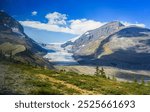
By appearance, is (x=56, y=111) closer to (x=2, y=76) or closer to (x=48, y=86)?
(x=48, y=86)

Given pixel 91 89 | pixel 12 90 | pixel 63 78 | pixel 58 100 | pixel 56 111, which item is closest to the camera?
pixel 56 111

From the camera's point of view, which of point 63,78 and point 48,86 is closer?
point 48,86

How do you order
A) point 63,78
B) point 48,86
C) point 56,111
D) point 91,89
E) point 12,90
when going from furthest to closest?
point 63,78 < point 91,89 < point 48,86 < point 12,90 < point 56,111

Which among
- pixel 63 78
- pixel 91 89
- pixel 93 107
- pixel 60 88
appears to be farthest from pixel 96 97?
pixel 63 78

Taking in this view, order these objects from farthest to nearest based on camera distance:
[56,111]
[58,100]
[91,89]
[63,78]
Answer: [63,78] → [91,89] → [58,100] → [56,111]

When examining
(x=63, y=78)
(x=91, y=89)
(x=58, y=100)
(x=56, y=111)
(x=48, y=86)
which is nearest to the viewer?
(x=56, y=111)

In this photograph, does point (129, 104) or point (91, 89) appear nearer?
point (129, 104)

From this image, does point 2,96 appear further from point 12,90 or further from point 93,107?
point 93,107

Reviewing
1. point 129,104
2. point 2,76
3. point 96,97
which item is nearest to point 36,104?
point 96,97

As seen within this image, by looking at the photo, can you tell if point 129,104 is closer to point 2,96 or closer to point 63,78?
point 2,96
